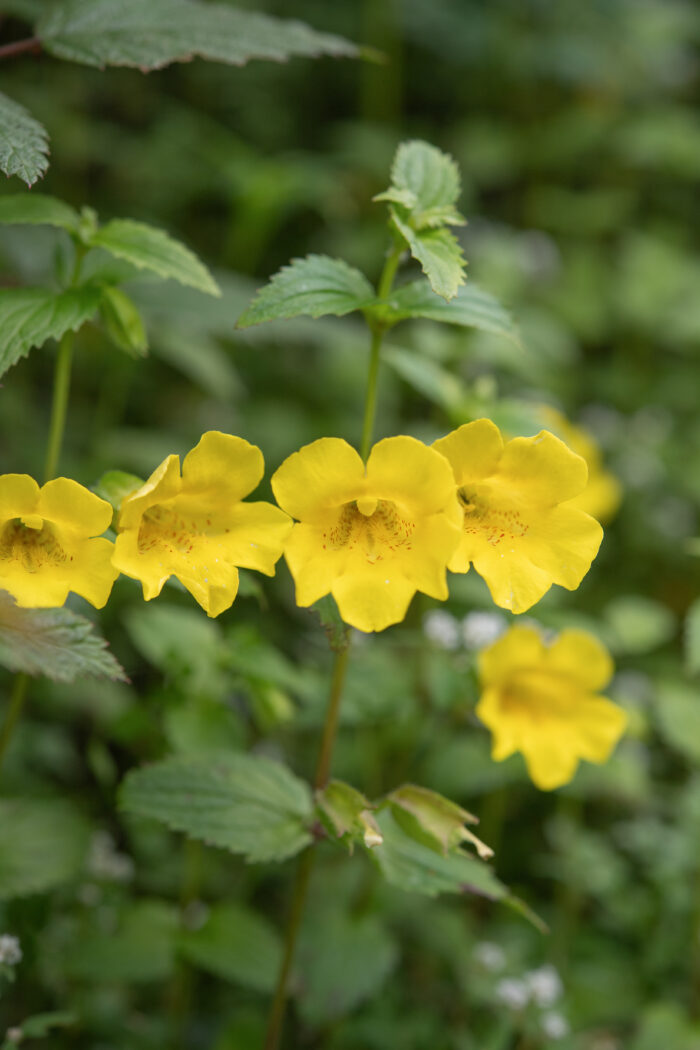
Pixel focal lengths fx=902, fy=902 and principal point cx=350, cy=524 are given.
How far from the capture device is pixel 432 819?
861mm

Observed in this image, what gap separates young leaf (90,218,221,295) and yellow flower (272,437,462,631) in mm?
241

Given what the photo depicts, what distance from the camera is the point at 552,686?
128 cm

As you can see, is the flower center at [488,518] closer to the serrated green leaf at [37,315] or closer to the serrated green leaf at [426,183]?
the serrated green leaf at [426,183]

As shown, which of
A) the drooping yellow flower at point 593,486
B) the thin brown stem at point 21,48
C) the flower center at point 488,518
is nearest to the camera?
the flower center at point 488,518

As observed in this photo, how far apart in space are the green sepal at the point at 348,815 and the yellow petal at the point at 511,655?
1.24 feet

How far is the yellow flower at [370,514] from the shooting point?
811 millimetres

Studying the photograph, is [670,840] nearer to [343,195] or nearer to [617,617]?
[617,617]

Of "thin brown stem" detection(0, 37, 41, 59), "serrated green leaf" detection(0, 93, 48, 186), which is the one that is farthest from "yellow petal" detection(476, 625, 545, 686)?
"thin brown stem" detection(0, 37, 41, 59)

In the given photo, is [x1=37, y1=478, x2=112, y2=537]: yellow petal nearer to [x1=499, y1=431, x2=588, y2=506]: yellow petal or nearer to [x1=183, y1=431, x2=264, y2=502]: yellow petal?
[x1=183, y1=431, x2=264, y2=502]: yellow petal

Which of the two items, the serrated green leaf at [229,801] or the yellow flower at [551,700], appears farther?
the yellow flower at [551,700]

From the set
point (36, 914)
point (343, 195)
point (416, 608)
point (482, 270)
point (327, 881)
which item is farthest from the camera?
point (343, 195)

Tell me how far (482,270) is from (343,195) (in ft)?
2.22

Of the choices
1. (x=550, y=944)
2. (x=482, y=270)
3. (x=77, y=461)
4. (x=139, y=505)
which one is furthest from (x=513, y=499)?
(x=482, y=270)

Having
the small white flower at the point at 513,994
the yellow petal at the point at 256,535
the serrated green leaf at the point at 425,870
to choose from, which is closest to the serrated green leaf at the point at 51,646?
the yellow petal at the point at 256,535
